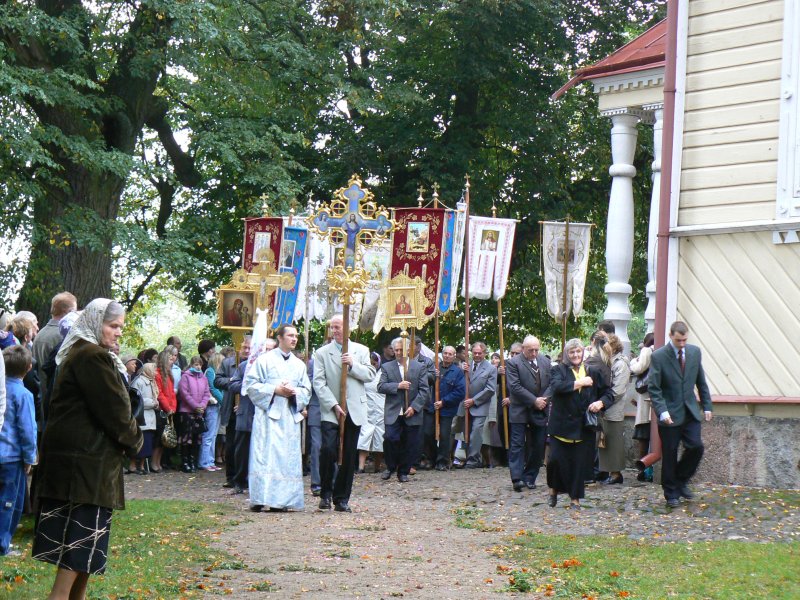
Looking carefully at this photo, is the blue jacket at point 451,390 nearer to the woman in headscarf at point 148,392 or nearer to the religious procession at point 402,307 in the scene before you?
the religious procession at point 402,307

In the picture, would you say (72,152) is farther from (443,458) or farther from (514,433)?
(514,433)

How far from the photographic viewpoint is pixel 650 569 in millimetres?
9891

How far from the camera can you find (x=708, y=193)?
1565 centimetres

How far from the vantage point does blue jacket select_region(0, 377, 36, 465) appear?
32.3 feet

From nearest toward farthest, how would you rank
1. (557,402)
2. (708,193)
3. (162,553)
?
1. (162,553)
2. (557,402)
3. (708,193)

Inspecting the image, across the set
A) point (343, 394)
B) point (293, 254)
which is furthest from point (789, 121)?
point (293, 254)

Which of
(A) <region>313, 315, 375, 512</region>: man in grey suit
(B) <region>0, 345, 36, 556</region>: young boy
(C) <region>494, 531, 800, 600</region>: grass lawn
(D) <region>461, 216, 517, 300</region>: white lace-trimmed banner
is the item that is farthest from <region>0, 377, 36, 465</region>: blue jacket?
(D) <region>461, 216, 517, 300</region>: white lace-trimmed banner

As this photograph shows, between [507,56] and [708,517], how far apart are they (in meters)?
19.0

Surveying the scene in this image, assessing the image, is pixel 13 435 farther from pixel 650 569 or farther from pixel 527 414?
pixel 527 414

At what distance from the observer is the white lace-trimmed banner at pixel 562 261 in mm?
20516

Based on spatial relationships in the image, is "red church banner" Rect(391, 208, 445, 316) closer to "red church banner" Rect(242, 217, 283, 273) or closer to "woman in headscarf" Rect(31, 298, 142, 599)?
"red church banner" Rect(242, 217, 283, 273)

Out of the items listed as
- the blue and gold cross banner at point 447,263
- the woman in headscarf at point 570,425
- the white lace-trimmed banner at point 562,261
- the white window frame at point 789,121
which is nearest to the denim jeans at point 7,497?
the woman in headscarf at point 570,425

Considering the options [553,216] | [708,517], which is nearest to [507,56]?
[553,216]

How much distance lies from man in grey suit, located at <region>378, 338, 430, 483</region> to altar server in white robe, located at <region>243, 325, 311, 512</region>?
4.76m
